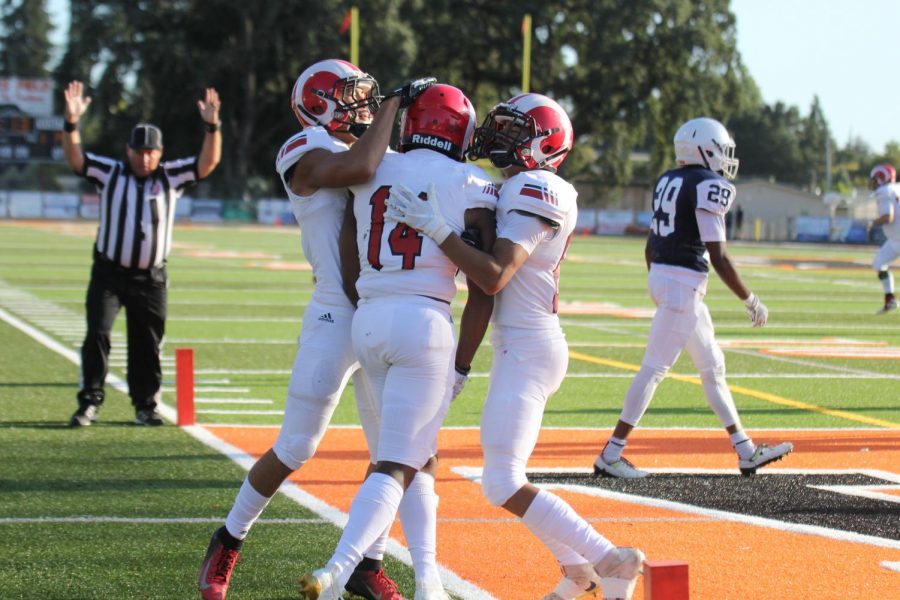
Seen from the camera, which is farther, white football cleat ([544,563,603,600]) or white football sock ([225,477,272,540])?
white football sock ([225,477,272,540])

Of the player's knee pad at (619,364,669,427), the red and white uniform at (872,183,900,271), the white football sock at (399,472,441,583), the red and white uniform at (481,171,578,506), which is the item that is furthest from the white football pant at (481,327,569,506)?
the red and white uniform at (872,183,900,271)

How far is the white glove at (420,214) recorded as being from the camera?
4.50 m


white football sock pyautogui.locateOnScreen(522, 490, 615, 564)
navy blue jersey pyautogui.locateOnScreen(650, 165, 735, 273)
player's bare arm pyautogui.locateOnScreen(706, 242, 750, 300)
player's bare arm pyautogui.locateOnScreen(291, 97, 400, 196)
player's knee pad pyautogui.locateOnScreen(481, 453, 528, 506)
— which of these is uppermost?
player's bare arm pyautogui.locateOnScreen(291, 97, 400, 196)

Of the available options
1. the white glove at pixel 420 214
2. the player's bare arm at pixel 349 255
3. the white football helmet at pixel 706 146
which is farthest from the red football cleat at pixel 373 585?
the white football helmet at pixel 706 146

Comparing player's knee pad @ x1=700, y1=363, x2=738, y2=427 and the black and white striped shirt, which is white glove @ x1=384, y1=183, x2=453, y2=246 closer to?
player's knee pad @ x1=700, y1=363, x2=738, y2=427

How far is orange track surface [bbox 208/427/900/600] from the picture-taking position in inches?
201

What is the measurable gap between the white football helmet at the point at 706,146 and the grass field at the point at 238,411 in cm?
168

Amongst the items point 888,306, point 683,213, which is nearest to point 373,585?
point 683,213

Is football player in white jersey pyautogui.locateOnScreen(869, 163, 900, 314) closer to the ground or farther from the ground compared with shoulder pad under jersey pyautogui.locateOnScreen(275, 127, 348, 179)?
closer to the ground

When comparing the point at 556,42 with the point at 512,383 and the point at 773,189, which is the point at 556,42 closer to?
the point at 773,189

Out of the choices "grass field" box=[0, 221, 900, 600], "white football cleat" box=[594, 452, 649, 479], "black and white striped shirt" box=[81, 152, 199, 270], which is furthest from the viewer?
"black and white striped shirt" box=[81, 152, 199, 270]

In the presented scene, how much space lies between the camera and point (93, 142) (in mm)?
66312

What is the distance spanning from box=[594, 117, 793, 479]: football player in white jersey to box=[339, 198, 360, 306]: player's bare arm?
8.85ft

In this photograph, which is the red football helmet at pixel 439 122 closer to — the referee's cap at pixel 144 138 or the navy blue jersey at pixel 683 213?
the navy blue jersey at pixel 683 213
